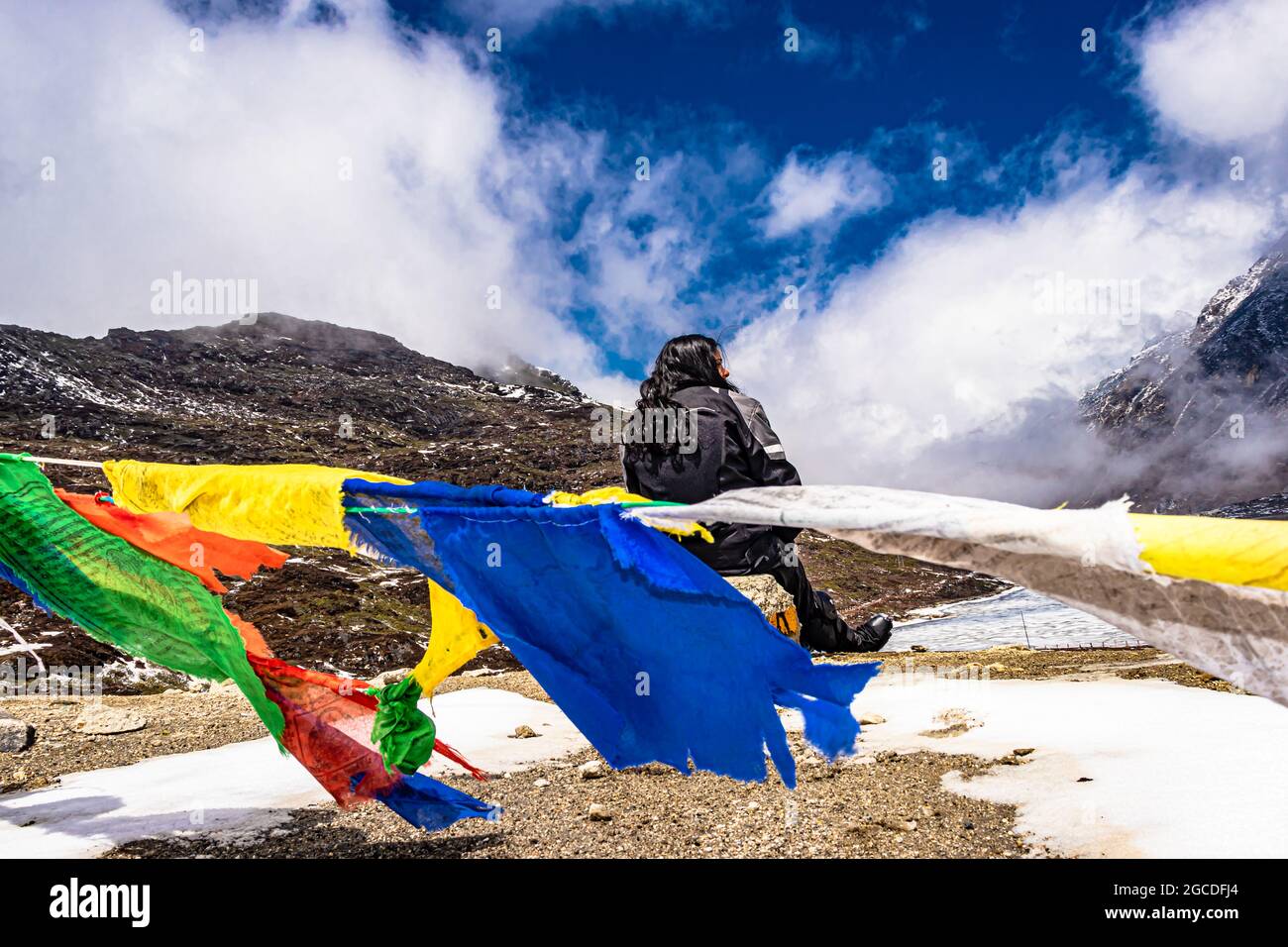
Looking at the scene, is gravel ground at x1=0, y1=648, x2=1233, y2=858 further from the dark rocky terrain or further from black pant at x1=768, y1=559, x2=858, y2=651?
the dark rocky terrain

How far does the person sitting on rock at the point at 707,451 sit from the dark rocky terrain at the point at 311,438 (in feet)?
19.2

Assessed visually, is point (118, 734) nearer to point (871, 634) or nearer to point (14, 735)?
point (14, 735)

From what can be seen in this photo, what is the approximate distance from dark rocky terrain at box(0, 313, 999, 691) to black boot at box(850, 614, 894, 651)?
22.8 feet

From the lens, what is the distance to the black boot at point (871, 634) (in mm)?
4594

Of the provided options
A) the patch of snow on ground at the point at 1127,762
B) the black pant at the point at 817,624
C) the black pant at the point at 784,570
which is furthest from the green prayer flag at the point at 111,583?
the patch of snow on ground at the point at 1127,762

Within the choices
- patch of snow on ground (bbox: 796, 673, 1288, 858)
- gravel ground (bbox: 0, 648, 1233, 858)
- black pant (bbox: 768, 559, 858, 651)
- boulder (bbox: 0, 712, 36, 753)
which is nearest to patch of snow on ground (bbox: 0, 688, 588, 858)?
gravel ground (bbox: 0, 648, 1233, 858)

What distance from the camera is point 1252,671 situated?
235cm

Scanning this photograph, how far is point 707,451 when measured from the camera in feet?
13.3

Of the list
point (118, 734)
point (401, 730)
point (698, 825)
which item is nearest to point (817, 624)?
point (698, 825)

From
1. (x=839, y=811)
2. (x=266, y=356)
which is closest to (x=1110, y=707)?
(x=839, y=811)

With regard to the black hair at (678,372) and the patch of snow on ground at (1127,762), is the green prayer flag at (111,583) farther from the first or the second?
the patch of snow on ground at (1127,762)

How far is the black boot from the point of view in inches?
181

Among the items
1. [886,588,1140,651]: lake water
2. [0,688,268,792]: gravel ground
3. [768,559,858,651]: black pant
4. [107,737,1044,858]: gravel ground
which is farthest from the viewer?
[886,588,1140,651]: lake water
